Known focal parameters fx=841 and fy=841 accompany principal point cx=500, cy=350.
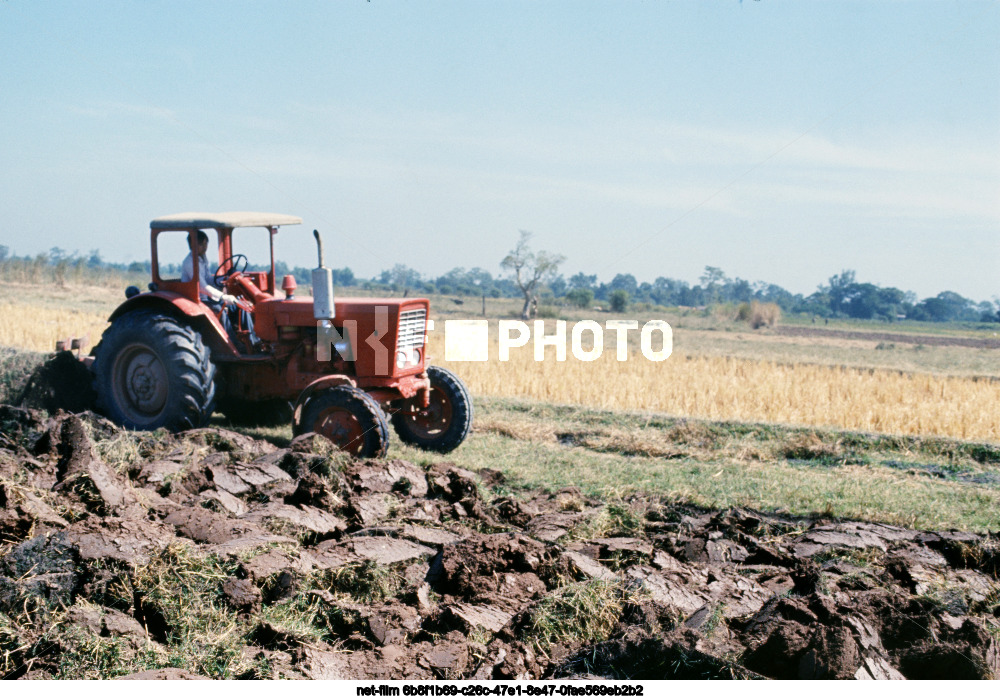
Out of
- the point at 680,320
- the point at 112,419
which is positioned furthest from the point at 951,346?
the point at 112,419

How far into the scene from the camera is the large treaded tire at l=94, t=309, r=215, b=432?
827 centimetres

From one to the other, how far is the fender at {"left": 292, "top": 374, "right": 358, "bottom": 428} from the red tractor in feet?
0.04

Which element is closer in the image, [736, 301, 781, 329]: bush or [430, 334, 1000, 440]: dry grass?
→ [430, 334, 1000, 440]: dry grass

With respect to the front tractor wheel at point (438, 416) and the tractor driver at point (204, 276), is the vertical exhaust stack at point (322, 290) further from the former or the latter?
the front tractor wheel at point (438, 416)

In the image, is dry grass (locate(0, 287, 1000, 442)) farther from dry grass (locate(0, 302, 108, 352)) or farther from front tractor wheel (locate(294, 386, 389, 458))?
front tractor wheel (locate(294, 386, 389, 458))

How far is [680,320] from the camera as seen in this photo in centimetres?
5078

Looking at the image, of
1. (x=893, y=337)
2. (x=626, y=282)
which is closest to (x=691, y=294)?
(x=626, y=282)

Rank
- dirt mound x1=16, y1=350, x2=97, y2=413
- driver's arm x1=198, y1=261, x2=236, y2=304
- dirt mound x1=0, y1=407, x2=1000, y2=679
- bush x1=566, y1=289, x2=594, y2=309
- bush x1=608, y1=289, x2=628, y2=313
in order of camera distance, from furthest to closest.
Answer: bush x1=566, y1=289, x2=594, y2=309
bush x1=608, y1=289, x2=628, y2=313
dirt mound x1=16, y1=350, x2=97, y2=413
driver's arm x1=198, y1=261, x2=236, y2=304
dirt mound x1=0, y1=407, x2=1000, y2=679

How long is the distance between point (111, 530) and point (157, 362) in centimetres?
431

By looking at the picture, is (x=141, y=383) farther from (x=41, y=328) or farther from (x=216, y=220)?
(x=41, y=328)

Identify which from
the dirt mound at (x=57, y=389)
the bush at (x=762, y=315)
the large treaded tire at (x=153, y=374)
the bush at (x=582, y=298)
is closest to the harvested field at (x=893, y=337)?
the bush at (x=762, y=315)

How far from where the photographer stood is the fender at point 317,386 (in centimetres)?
804

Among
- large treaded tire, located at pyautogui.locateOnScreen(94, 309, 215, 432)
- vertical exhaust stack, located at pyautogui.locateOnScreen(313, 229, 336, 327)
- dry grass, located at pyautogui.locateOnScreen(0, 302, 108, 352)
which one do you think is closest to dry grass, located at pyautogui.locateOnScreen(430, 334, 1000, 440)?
vertical exhaust stack, located at pyautogui.locateOnScreen(313, 229, 336, 327)

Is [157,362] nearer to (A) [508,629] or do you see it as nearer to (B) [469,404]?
(B) [469,404]
